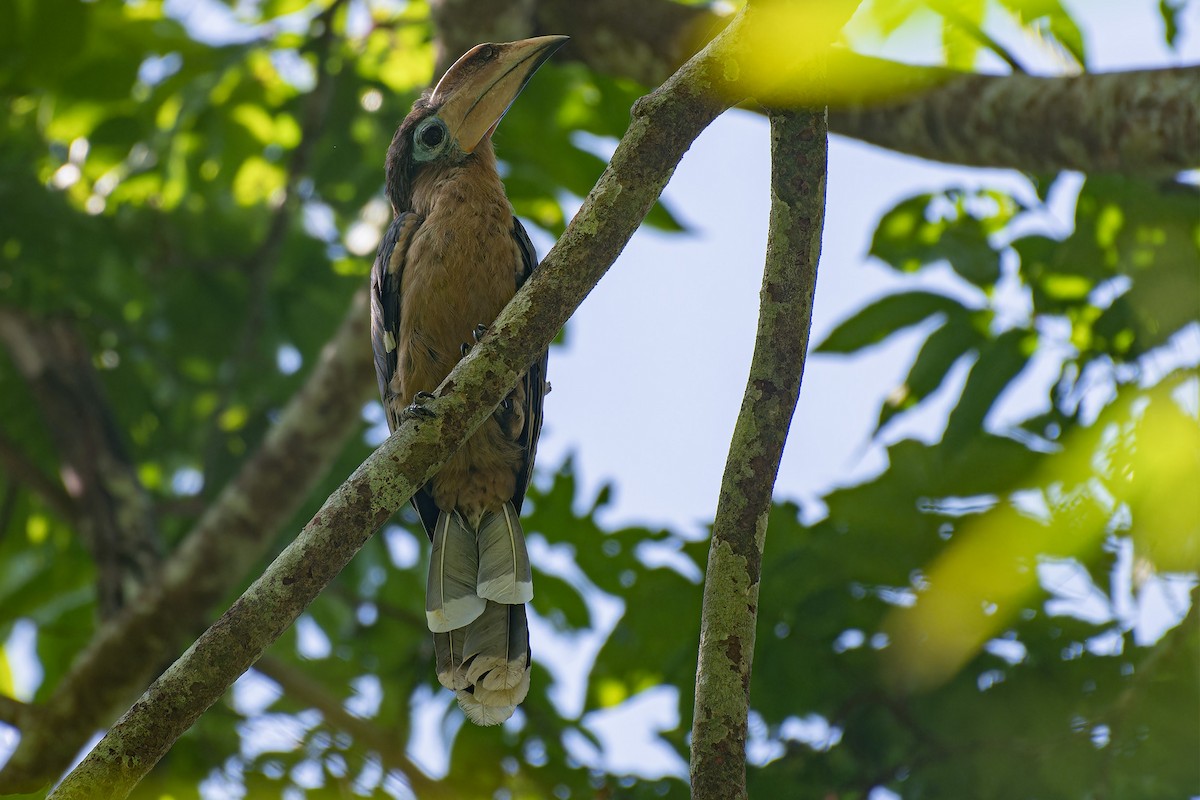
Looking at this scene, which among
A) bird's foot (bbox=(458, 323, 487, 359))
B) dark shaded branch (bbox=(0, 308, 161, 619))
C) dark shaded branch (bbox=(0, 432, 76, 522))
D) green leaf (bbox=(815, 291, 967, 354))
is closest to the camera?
bird's foot (bbox=(458, 323, 487, 359))

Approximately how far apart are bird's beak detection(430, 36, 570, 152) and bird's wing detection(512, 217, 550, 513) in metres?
0.50

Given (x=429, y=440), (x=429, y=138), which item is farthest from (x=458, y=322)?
(x=429, y=440)

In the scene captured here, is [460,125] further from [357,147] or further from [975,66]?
[975,66]

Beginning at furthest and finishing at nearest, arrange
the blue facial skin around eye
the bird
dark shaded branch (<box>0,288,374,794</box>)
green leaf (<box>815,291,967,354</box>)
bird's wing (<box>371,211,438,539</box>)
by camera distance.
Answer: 1. dark shaded branch (<box>0,288,374,794</box>)
2. the blue facial skin around eye
3. bird's wing (<box>371,211,438,539</box>)
4. green leaf (<box>815,291,967,354</box>)
5. the bird

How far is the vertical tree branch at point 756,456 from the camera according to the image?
7.83 ft

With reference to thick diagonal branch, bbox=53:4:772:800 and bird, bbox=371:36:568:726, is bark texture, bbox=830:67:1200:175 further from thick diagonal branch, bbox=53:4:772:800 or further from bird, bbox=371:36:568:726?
thick diagonal branch, bbox=53:4:772:800

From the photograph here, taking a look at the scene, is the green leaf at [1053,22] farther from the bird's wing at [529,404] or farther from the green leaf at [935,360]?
the bird's wing at [529,404]

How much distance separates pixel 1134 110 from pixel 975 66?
92 centimetres

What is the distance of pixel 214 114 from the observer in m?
6.09

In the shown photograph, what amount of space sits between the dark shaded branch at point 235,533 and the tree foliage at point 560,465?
0.28 feet

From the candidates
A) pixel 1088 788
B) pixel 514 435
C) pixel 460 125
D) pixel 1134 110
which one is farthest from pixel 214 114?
pixel 1088 788

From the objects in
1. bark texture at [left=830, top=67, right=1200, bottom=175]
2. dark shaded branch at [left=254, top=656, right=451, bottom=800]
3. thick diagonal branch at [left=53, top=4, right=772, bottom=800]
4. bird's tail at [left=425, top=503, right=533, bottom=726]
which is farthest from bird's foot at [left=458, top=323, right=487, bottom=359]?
bark texture at [left=830, top=67, right=1200, bottom=175]

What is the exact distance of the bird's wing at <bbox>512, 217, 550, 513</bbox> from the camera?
14.0 feet

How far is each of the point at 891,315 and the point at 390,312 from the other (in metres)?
1.88
